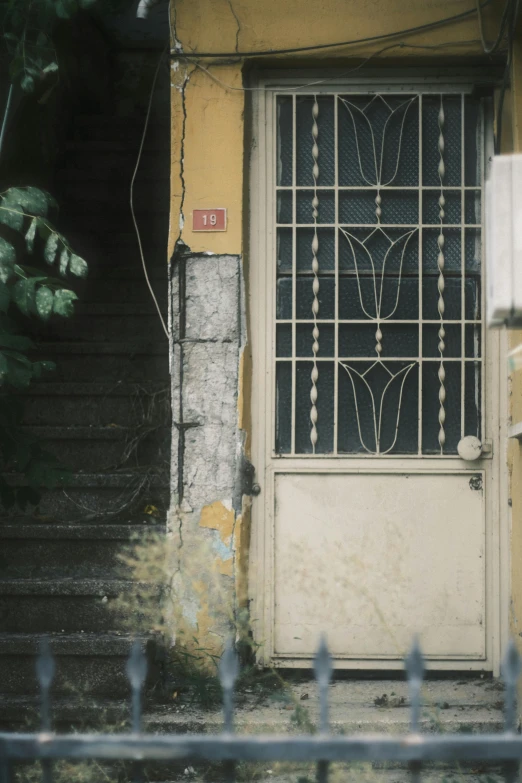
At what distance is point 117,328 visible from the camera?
591 centimetres

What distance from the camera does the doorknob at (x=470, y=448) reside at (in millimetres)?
4203

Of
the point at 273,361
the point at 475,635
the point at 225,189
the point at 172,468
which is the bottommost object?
the point at 475,635

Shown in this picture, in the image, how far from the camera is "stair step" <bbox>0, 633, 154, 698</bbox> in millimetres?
3904

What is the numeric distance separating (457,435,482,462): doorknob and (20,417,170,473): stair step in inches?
71.2

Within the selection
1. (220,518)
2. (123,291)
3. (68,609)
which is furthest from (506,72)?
(68,609)

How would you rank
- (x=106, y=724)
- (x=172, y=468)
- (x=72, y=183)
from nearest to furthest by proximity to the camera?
1. (x=106, y=724)
2. (x=172, y=468)
3. (x=72, y=183)

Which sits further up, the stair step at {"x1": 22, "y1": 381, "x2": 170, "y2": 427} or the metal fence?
the stair step at {"x1": 22, "y1": 381, "x2": 170, "y2": 427}

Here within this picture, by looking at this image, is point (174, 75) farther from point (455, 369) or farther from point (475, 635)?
point (475, 635)

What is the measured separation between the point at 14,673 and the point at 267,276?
2.32 m

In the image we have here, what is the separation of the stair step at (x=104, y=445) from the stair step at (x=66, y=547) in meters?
0.71

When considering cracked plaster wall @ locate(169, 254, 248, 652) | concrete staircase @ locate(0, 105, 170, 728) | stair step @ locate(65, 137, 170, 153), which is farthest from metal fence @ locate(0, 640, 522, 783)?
stair step @ locate(65, 137, 170, 153)

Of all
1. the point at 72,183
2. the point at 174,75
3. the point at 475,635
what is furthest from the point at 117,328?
the point at 475,635

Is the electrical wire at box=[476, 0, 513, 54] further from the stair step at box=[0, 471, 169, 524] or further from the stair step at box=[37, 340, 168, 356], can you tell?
the stair step at box=[0, 471, 169, 524]

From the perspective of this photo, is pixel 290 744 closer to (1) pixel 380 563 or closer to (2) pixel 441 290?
(1) pixel 380 563
